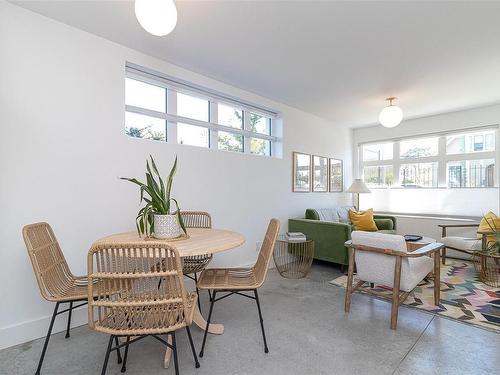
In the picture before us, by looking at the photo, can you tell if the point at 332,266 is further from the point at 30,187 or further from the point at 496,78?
the point at 30,187

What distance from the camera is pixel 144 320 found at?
4.14 ft

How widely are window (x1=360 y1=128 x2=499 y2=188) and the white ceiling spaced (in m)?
1.01

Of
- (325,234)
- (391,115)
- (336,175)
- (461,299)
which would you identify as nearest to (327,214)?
(325,234)

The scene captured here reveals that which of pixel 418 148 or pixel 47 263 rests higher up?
pixel 418 148

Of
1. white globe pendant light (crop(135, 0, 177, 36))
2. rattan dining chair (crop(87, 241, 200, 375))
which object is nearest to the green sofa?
rattan dining chair (crop(87, 241, 200, 375))

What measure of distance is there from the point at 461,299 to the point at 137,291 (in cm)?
299

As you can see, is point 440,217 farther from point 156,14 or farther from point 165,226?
point 156,14

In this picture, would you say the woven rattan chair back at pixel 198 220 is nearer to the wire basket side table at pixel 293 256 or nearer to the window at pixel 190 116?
the window at pixel 190 116

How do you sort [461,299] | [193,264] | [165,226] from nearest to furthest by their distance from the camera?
[165,226] < [193,264] < [461,299]

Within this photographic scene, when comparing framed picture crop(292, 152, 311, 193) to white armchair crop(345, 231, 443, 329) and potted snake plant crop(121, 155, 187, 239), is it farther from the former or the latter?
potted snake plant crop(121, 155, 187, 239)

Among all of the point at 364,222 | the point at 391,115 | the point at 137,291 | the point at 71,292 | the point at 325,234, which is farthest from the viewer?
the point at 364,222

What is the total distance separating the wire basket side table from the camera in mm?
3523

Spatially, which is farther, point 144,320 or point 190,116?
point 190,116

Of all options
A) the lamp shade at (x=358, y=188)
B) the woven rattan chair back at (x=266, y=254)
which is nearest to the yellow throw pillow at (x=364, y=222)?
the lamp shade at (x=358, y=188)
